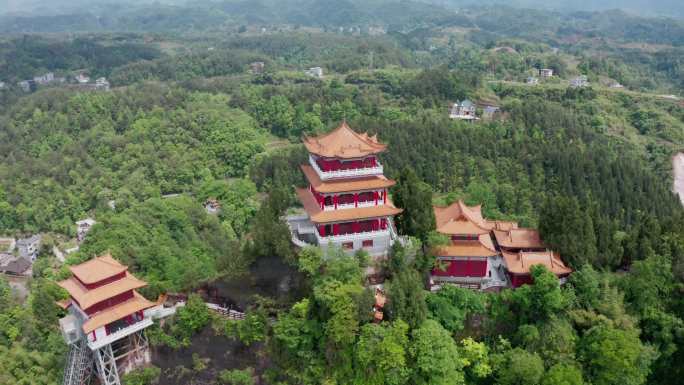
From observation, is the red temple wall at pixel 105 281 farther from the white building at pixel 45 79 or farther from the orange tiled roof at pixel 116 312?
the white building at pixel 45 79

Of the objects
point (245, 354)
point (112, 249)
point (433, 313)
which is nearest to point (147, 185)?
point (112, 249)

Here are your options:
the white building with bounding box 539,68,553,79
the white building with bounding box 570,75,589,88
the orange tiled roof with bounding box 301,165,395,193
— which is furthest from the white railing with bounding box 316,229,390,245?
the white building with bounding box 539,68,553,79

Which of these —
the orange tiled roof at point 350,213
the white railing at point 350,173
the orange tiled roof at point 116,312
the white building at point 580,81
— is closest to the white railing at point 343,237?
the orange tiled roof at point 350,213

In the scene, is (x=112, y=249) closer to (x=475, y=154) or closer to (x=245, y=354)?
(x=245, y=354)

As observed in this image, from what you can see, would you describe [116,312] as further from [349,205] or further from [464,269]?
[464,269]

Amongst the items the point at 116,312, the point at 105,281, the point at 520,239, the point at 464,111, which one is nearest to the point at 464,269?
the point at 520,239

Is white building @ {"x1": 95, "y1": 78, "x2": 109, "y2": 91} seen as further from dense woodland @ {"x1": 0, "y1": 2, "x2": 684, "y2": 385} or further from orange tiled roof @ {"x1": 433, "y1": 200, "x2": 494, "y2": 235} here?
orange tiled roof @ {"x1": 433, "y1": 200, "x2": 494, "y2": 235}
